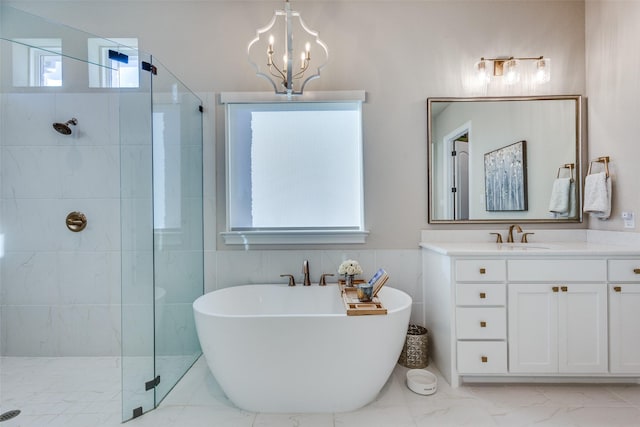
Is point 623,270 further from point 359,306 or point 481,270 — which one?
point 359,306

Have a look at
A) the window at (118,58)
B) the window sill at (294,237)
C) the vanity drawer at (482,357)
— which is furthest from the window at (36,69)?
the vanity drawer at (482,357)

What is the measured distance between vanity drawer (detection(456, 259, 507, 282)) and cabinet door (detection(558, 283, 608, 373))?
38 centimetres

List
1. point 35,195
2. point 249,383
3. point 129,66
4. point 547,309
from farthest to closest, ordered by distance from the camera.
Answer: point 35,195 → point 547,309 → point 129,66 → point 249,383

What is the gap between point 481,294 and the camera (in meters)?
1.92

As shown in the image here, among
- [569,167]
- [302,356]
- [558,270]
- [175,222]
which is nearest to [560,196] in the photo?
[569,167]

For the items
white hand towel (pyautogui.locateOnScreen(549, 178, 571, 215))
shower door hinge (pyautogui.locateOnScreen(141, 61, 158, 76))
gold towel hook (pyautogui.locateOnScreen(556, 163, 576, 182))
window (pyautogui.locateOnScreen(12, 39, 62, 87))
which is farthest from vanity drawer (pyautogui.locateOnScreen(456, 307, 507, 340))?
window (pyautogui.locateOnScreen(12, 39, 62, 87))

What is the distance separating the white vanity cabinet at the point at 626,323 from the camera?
188 cm

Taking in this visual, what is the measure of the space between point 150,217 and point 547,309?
243cm

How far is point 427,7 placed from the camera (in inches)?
97.0

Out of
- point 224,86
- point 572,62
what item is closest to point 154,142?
point 224,86

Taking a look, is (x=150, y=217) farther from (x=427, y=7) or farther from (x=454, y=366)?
(x=427, y=7)

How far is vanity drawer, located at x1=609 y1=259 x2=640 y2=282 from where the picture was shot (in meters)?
1.88

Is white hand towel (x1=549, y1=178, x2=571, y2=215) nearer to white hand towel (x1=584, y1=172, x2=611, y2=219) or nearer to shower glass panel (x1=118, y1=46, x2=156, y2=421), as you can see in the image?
white hand towel (x1=584, y1=172, x2=611, y2=219)

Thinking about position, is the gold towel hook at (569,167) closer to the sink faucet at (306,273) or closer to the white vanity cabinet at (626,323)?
the white vanity cabinet at (626,323)
